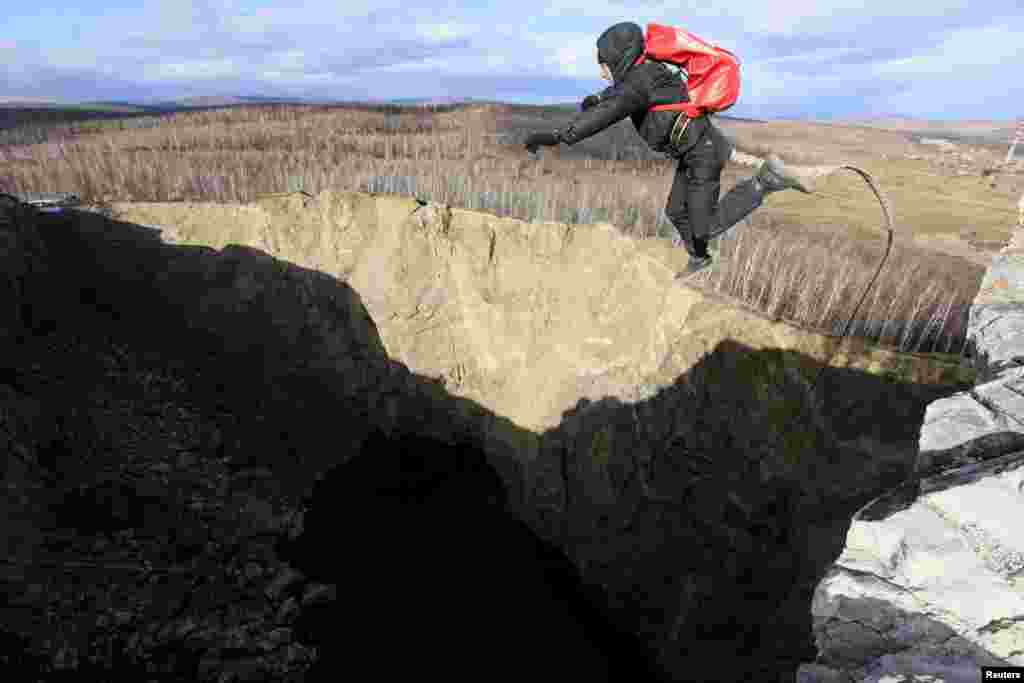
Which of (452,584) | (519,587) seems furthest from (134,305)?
(519,587)

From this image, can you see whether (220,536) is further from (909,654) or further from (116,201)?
(909,654)

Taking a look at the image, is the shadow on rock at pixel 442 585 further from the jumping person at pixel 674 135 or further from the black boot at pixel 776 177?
the black boot at pixel 776 177

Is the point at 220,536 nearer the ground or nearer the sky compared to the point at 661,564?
nearer the ground

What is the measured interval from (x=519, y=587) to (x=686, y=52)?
45.4ft

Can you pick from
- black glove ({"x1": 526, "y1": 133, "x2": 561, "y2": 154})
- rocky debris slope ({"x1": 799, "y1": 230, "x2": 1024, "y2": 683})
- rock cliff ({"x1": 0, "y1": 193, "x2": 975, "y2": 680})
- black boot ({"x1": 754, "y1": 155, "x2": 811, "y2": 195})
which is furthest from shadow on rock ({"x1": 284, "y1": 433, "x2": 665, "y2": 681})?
black glove ({"x1": 526, "y1": 133, "x2": 561, "y2": 154})

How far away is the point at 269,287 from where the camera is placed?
18672mm

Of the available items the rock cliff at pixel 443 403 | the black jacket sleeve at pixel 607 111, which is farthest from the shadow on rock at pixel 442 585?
the black jacket sleeve at pixel 607 111

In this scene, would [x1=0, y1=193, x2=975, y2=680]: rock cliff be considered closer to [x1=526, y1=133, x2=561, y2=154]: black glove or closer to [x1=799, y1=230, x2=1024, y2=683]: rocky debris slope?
[x1=799, y1=230, x2=1024, y2=683]: rocky debris slope

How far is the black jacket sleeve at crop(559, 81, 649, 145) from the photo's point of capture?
5117 millimetres

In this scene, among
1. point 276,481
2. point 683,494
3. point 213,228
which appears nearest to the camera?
point 683,494

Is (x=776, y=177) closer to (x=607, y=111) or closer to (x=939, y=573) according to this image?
(x=607, y=111)

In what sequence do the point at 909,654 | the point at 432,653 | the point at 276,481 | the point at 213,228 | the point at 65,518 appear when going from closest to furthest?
the point at 909,654 < the point at 65,518 < the point at 432,653 < the point at 276,481 < the point at 213,228

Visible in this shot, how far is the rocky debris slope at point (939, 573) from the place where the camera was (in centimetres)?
236

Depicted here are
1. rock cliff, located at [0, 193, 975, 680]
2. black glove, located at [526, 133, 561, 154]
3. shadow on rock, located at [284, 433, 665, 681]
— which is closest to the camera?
black glove, located at [526, 133, 561, 154]
